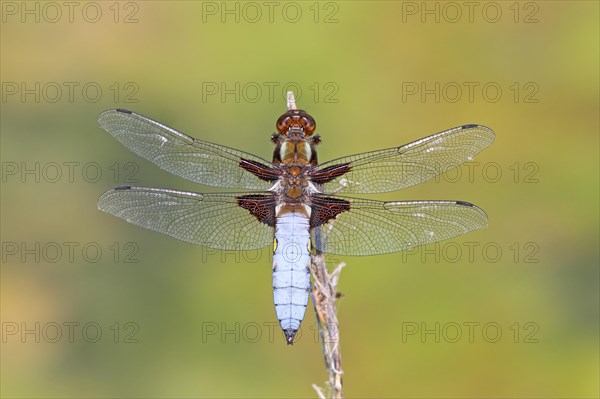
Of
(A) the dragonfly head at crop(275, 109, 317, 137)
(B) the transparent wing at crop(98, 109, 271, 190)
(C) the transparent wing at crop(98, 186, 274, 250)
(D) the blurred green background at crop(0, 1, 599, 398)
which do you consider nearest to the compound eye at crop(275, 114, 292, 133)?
(A) the dragonfly head at crop(275, 109, 317, 137)

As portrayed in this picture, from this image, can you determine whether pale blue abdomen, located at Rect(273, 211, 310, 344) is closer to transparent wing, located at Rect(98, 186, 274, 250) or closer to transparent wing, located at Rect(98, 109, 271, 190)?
transparent wing, located at Rect(98, 186, 274, 250)

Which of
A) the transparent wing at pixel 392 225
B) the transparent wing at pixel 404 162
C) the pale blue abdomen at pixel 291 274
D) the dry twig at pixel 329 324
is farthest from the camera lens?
the transparent wing at pixel 404 162

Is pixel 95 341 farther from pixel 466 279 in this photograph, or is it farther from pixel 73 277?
pixel 466 279

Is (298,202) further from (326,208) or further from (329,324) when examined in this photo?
(329,324)

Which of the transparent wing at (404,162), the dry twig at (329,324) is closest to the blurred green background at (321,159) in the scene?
the transparent wing at (404,162)

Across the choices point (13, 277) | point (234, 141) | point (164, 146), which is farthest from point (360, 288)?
point (13, 277)

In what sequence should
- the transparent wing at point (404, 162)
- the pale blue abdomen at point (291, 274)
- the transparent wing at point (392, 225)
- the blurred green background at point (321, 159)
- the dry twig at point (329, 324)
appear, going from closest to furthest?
the dry twig at point (329, 324)
the pale blue abdomen at point (291, 274)
the transparent wing at point (392, 225)
the transparent wing at point (404, 162)
the blurred green background at point (321, 159)

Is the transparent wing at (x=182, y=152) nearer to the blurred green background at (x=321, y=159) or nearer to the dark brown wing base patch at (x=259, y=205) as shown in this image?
the dark brown wing base patch at (x=259, y=205)
